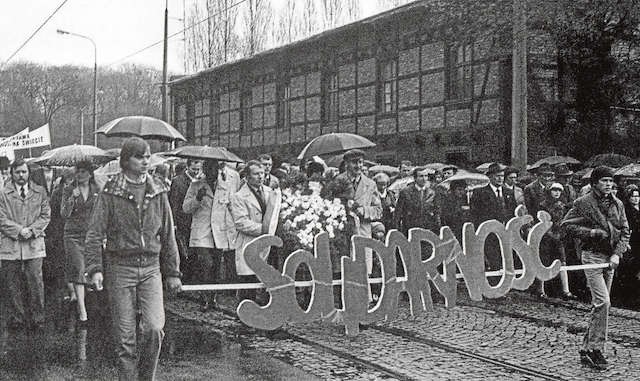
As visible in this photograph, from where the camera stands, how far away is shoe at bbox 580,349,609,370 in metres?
7.18

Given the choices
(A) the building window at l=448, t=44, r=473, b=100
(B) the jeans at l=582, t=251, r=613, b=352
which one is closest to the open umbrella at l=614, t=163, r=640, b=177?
(B) the jeans at l=582, t=251, r=613, b=352

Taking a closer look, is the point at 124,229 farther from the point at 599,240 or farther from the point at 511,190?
the point at 511,190

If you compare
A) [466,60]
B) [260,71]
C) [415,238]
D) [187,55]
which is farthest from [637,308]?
[187,55]

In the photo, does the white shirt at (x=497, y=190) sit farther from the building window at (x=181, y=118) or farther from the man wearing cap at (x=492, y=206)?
the building window at (x=181, y=118)

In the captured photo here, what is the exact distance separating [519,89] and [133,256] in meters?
12.5

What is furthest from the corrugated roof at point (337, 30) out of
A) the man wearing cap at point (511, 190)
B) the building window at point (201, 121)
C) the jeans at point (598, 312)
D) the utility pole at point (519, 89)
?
the jeans at point (598, 312)

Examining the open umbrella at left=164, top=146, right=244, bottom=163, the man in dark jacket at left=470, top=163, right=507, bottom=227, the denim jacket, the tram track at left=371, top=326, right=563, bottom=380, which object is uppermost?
the open umbrella at left=164, top=146, right=244, bottom=163

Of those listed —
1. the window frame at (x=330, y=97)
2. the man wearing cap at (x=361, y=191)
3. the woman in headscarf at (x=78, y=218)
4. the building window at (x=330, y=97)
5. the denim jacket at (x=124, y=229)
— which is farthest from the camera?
the building window at (x=330, y=97)

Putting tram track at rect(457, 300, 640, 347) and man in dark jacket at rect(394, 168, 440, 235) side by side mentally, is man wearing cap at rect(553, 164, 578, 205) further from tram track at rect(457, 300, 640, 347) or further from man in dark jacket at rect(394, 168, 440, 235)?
man in dark jacket at rect(394, 168, 440, 235)

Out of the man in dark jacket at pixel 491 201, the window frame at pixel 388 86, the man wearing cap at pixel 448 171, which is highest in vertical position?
the window frame at pixel 388 86

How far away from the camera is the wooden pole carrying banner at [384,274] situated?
275 inches

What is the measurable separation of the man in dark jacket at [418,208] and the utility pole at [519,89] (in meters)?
4.65

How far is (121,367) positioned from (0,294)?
5062 millimetres

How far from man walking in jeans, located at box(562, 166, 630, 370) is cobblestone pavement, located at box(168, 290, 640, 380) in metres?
0.27
